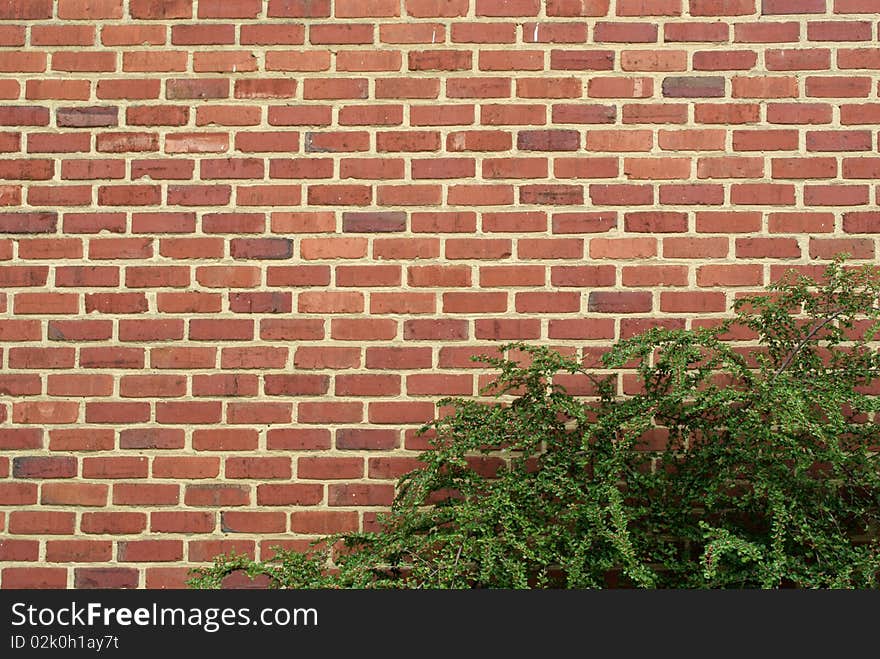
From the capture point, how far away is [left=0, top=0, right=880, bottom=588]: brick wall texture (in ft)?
10.5

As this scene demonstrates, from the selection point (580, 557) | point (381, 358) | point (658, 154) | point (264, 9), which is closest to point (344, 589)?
point (580, 557)

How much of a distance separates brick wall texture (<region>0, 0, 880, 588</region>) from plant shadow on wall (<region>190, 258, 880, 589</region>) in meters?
0.20

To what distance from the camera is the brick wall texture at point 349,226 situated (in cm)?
319

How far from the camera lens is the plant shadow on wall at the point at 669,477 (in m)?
2.65

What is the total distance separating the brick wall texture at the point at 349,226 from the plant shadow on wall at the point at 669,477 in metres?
0.20

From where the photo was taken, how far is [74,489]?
126 inches

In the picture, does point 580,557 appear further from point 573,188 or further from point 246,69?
point 246,69

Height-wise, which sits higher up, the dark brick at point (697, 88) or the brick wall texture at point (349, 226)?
the dark brick at point (697, 88)

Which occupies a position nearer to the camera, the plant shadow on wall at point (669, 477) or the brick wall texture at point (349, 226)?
the plant shadow on wall at point (669, 477)

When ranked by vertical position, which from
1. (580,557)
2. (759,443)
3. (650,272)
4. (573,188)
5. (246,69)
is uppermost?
(246,69)

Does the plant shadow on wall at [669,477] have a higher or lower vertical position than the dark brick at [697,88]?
lower

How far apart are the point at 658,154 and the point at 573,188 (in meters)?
0.29

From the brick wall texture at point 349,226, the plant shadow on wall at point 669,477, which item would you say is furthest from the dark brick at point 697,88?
the plant shadow on wall at point 669,477

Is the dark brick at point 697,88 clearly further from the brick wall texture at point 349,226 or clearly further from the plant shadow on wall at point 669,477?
the plant shadow on wall at point 669,477
